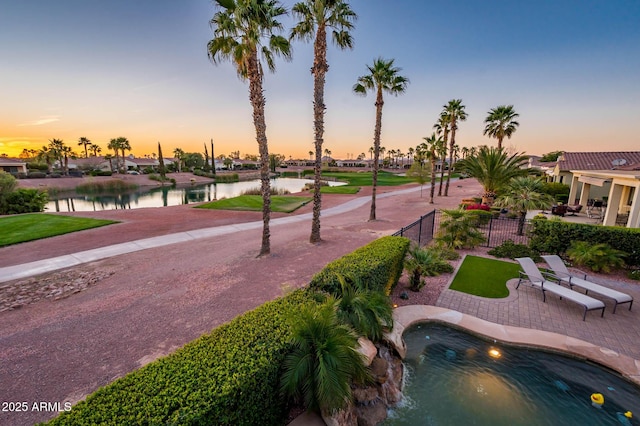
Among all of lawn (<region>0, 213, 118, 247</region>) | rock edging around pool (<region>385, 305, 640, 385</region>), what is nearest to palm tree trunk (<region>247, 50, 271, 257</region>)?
rock edging around pool (<region>385, 305, 640, 385</region>)

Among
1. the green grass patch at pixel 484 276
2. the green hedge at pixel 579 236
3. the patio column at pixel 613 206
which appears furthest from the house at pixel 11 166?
the patio column at pixel 613 206

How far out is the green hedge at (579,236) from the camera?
34.3 ft

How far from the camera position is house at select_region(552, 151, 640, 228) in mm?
13617

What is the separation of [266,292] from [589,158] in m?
36.2

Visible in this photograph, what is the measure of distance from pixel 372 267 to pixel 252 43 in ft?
31.4

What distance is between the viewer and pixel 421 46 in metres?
21.0

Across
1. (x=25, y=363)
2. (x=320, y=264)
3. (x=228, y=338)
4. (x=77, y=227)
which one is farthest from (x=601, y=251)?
(x=77, y=227)

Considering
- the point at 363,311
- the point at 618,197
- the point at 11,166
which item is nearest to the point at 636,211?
the point at 618,197

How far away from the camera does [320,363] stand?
3.92 m

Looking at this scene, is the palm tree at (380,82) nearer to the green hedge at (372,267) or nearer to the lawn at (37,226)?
the green hedge at (372,267)

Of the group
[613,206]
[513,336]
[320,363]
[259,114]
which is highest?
[259,114]

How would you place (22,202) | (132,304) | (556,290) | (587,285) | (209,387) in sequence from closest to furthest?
(209,387) < (132,304) < (556,290) < (587,285) < (22,202)

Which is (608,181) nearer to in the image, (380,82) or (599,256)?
(599,256)

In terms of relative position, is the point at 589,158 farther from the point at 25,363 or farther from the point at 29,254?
the point at 29,254
